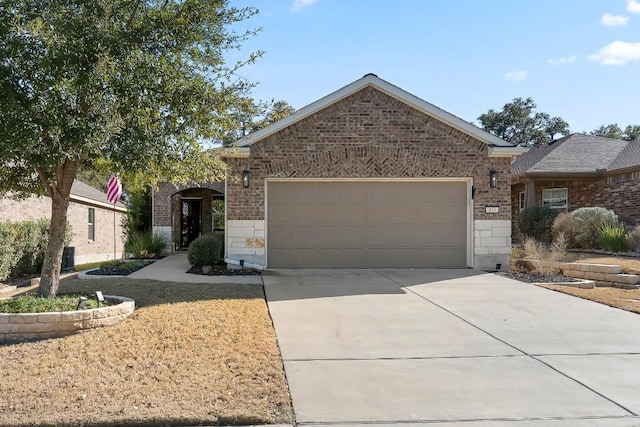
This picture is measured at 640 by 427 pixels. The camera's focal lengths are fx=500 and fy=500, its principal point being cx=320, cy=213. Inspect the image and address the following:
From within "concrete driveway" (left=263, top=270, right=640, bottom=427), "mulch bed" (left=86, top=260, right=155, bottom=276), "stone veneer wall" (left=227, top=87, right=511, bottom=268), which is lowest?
"concrete driveway" (left=263, top=270, right=640, bottom=427)

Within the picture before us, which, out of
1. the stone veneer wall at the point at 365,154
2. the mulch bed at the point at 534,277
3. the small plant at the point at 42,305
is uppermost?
the stone veneer wall at the point at 365,154

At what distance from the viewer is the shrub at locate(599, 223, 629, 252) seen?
15.2 metres

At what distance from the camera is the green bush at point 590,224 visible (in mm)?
16172

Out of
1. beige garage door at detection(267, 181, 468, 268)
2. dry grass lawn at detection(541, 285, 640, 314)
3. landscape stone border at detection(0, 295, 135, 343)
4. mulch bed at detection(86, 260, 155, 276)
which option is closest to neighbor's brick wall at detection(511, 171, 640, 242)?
beige garage door at detection(267, 181, 468, 268)

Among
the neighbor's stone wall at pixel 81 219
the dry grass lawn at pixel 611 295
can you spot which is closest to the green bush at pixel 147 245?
the neighbor's stone wall at pixel 81 219

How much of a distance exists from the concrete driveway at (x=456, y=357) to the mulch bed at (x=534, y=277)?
1676mm

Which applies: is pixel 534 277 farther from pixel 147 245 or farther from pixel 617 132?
pixel 617 132

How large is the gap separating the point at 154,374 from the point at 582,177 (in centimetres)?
1854

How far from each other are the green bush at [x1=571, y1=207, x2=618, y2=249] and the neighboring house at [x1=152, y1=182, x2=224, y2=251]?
499 inches

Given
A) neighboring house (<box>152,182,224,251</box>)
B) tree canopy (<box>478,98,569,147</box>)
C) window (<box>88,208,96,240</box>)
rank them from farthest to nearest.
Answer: tree canopy (<box>478,98,569,147</box>)
window (<box>88,208,96,240</box>)
neighboring house (<box>152,182,224,251</box>)

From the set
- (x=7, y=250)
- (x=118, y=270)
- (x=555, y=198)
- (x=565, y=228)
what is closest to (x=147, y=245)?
(x=118, y=270)

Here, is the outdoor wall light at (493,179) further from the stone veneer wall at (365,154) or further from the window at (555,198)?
the window at (555,198)

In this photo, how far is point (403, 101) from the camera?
510 inches

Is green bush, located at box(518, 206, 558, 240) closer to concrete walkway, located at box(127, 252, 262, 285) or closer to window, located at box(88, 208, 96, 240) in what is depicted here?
concrete walkway, located at box(127, 252, 262, 285)
